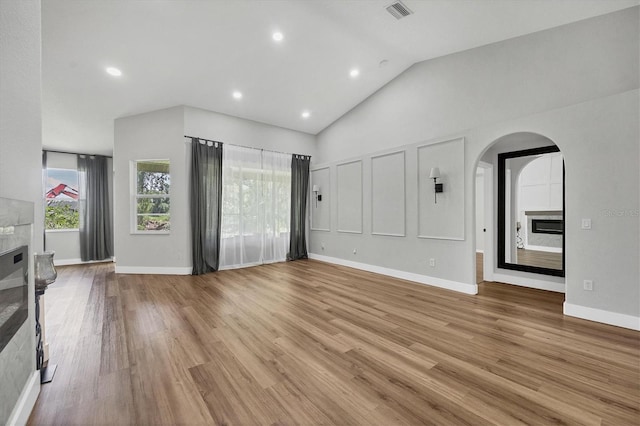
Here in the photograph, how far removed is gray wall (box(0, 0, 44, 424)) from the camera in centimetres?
132

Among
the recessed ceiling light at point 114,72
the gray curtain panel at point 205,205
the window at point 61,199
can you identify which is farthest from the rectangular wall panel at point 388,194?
the window at point 61,199

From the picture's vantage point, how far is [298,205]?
6.75 m

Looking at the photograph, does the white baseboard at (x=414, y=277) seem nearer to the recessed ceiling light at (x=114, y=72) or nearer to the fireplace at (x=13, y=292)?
the fireplace at (x=13, y=292)

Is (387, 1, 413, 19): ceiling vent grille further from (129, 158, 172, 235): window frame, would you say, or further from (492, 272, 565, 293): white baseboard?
(129, 158, 172, 235): window frame

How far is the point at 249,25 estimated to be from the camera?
3.46m

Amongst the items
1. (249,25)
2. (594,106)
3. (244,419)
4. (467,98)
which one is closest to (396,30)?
(467,98)

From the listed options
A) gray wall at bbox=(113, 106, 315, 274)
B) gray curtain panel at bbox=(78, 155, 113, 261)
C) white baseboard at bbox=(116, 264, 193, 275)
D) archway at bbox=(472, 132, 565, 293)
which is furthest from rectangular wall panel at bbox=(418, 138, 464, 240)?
gray curtain panel at bbox=(78, 155, 113, 261)

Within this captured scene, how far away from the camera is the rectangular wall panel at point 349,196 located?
5.75 m

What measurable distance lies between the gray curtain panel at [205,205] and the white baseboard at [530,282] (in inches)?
209

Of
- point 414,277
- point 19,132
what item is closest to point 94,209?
point 19,132

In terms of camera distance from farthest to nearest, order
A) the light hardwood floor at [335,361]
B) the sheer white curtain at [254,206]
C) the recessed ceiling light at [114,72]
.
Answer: the sheer white curtain at [254,206]
the recessed ceiling light at [114,72]
the light hardwood floor at [335,361]

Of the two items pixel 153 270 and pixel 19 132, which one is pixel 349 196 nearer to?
pixel 153 270

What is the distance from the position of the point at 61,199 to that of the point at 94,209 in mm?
707

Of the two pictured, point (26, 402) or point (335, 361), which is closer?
point (26, 402)
